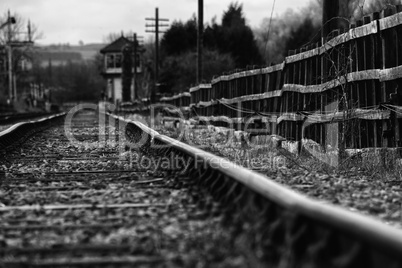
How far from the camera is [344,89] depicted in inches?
402

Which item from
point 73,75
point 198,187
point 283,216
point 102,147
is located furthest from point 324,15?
point 73,75

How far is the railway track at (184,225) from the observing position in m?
3.19

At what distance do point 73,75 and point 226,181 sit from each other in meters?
162

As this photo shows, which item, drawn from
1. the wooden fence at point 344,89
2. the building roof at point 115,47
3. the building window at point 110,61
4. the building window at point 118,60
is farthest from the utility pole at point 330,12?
the building window at point 110,61

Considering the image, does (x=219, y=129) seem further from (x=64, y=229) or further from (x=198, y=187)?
(x=64, y=229)

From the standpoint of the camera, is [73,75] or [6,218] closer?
[6,218]

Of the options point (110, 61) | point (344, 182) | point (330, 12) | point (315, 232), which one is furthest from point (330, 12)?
point (110, 61)

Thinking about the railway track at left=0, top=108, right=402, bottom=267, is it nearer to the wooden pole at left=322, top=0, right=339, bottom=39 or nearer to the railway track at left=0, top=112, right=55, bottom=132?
the wooden pole at left=322, top=0, right=339, bottom=39

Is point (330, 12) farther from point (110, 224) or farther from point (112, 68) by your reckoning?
point (112, 68)

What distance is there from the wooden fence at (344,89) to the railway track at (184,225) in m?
2.73

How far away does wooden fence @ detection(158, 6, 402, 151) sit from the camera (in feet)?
29.4

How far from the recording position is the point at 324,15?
1284 cm

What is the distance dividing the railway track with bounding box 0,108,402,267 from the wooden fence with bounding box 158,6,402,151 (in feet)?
8.95

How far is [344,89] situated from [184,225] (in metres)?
6.03
